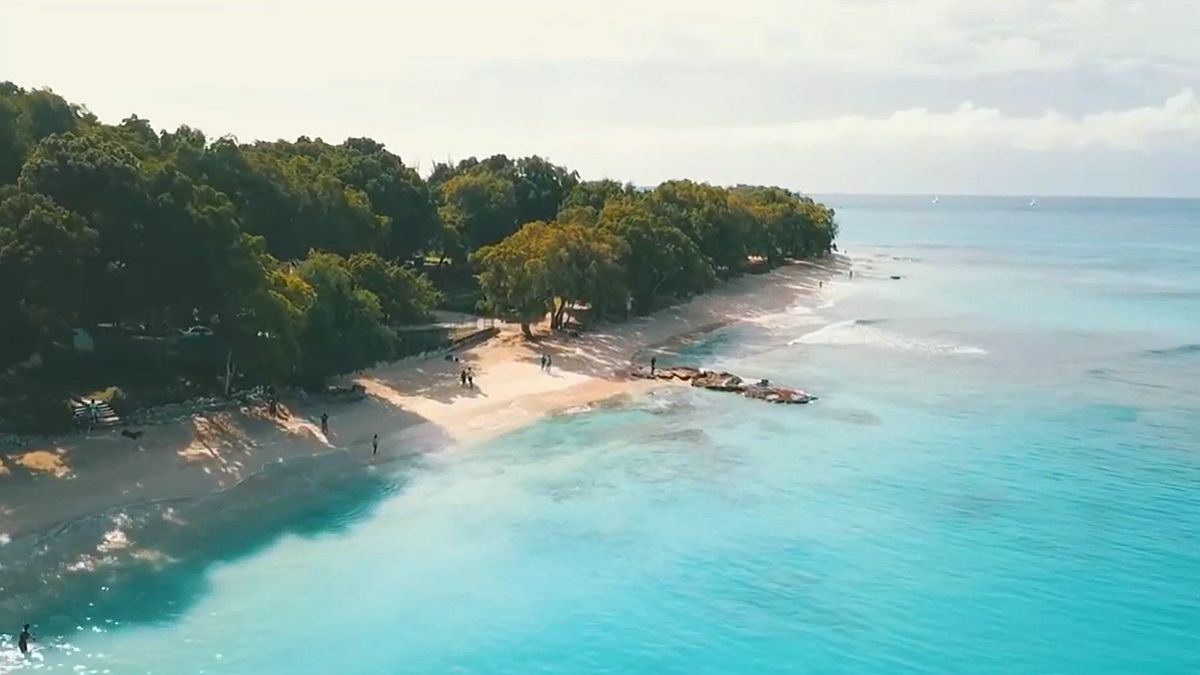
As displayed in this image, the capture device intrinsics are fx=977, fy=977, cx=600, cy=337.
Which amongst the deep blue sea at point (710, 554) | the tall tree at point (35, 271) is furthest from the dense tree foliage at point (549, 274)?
the tall tree at point (35, 271)

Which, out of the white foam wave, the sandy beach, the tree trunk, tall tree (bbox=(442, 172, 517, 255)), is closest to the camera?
the sandy beach

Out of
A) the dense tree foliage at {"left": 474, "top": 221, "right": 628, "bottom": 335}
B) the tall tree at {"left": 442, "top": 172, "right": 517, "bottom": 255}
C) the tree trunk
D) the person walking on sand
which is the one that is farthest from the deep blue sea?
the tall tree at {"left": 442, "top": 172, "right": 517, "bottom": 255}

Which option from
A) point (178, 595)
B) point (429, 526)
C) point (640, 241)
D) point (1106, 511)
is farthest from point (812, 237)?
point (178, 595)

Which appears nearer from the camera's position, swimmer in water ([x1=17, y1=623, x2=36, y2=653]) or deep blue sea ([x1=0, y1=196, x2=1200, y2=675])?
swimmer in water ([x1=17, y1=623, x2=36, y2=653])

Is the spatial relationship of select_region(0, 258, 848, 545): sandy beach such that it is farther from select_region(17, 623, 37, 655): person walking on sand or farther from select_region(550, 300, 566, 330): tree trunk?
select_region(17, 623, 37, 655): person walking on sand

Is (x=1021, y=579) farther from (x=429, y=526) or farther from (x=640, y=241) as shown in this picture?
(x=640, y=241)

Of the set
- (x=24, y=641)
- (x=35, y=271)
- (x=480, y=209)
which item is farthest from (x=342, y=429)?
(x=480, y=209)

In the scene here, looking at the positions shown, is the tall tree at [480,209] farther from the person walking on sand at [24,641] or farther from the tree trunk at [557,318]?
the person walking on sand at [24,641]
